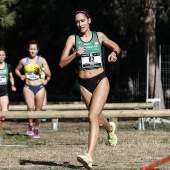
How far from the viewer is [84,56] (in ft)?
30.4

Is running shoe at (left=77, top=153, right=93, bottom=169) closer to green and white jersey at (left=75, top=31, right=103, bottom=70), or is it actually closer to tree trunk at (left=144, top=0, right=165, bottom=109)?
green and white jersey at (left=75, top=31, right=103, bottom=70)

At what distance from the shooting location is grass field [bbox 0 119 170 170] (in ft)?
30.9

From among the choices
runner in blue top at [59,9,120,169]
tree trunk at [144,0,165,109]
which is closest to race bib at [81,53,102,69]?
runner in blue top at [59,9,120,169]

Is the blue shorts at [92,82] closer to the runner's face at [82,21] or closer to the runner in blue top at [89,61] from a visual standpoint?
the runner in blue top at [89,61]

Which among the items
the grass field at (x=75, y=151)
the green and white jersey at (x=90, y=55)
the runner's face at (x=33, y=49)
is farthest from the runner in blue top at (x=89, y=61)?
the runner's face at (x=33, y=49)

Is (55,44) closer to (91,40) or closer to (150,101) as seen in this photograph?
(150,101)

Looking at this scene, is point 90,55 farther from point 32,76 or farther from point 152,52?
point 152,52

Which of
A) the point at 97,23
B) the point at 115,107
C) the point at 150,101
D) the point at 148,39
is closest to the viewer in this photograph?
the point at 115,107

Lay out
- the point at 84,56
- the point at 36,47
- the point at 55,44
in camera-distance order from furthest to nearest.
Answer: the point at 55,44
the point at 36,47
the point at 84,56

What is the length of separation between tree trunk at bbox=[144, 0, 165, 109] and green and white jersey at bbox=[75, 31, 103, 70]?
11.4 m

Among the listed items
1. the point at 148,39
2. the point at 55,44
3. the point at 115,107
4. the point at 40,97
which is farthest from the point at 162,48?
the point at 55,44

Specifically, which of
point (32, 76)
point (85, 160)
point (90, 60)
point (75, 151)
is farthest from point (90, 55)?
point (32, 76)

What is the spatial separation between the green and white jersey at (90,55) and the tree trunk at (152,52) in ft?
37.2

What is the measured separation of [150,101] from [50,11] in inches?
588
